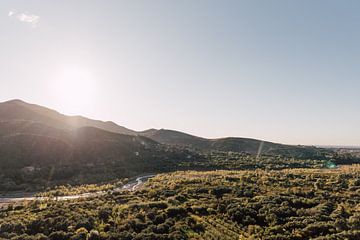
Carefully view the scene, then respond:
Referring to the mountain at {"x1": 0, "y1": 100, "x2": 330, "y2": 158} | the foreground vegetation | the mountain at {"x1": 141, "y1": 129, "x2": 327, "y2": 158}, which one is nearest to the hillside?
the foreground vegetation

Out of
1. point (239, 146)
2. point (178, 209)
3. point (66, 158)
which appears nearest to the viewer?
point (178, 209)

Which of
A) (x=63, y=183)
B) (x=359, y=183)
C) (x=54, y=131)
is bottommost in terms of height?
(x=63, y=183)

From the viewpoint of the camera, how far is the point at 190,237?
63.4 ft

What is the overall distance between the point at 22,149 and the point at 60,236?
62485 millimetres

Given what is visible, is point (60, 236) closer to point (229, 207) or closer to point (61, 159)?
point (229, 207)

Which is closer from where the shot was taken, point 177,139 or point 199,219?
point 199,219

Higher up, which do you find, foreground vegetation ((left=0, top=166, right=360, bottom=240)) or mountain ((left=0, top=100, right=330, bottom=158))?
mountain ((left=0, top=100, right=330, bottom=158))

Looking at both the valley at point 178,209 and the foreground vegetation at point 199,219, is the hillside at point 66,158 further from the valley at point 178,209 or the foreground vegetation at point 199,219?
the foreground vegetation at point 199,219

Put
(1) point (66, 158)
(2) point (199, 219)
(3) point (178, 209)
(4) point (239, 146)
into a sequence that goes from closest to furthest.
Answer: (2) point (199, 219), (3) point (178, 209), (1) point (66, 158), (4) point (239, 146)

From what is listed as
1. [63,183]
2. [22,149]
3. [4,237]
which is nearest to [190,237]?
[4,237]

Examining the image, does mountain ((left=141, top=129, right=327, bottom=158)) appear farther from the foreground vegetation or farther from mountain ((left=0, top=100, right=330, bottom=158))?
the foreground vegetation

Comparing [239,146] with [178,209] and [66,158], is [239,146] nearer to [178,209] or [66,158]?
[66,158]

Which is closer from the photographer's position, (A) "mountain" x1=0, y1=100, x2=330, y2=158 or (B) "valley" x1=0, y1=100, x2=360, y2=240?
(B) "valley" x1=0, y1=100, x2=360, y2=240

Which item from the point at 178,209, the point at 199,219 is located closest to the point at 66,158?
the point at 178,209
